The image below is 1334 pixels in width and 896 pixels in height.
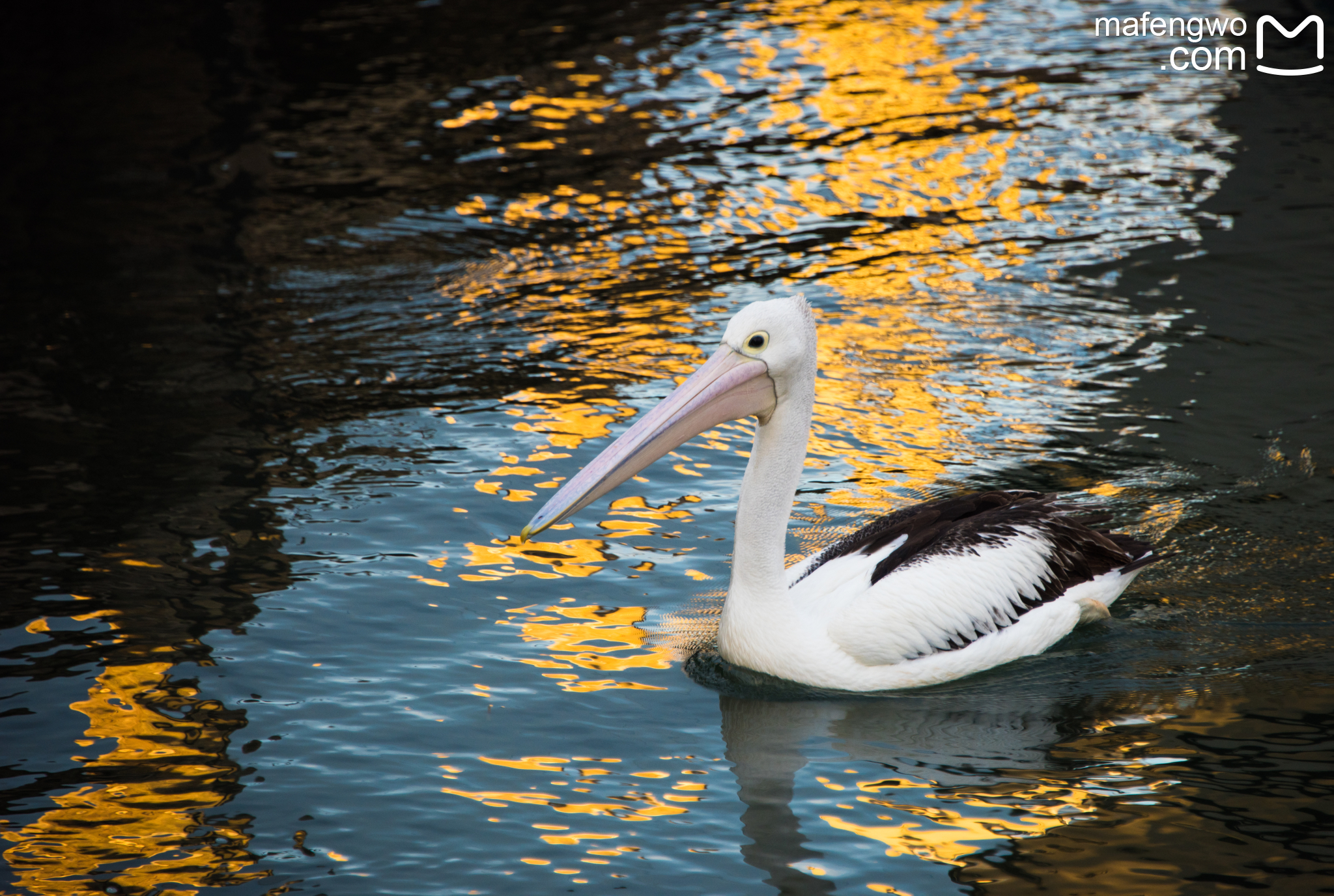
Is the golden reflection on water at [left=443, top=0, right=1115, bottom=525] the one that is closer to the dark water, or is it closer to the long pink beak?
the dark water

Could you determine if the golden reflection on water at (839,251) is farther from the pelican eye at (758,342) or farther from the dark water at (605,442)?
the pelican eye at (758,342)

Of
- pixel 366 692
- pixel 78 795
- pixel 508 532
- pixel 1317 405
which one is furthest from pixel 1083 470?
pixel 78 795

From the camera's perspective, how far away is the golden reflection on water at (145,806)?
13.0ft

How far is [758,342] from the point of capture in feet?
15.7

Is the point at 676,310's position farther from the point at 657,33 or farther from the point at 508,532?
the point at 657,33

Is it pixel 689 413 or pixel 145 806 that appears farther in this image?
pixel 689 413

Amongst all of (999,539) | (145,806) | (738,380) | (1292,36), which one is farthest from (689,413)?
(1292,36)

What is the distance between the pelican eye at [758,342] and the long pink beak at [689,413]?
42mm

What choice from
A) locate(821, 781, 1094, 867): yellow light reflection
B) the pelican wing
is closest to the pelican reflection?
locate(821, 781, 1094, 867): yellow light reflection

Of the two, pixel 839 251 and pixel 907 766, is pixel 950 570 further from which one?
pixel 839 251

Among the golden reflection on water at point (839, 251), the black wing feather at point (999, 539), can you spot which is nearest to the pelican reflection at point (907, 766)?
the black wing feather at point (999, 539)

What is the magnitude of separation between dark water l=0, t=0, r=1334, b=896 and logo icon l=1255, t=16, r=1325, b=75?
0.35m

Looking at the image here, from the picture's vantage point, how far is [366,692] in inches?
194

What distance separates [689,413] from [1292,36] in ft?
41.6
